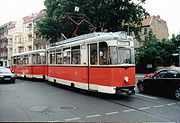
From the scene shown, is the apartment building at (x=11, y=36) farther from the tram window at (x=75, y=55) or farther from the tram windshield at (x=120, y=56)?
the tram windshield at (x=120, y=56)

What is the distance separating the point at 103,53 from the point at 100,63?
534 mm

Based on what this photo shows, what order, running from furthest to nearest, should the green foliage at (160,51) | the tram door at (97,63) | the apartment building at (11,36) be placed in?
the apartment building at (11,36) → the green foliage at (160,51) → the tram door at (97,63)

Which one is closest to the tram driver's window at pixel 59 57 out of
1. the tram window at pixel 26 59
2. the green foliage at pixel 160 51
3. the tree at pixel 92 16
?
the tram window at pixel 26 59

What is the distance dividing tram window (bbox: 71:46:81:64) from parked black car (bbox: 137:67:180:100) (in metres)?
4.04

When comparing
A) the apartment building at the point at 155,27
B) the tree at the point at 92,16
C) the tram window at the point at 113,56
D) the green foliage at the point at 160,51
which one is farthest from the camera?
the apartment building at the point at 155,27

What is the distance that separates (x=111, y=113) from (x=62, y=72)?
28.5 ft

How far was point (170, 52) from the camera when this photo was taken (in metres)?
42.3

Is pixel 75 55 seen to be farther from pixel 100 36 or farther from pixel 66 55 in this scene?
pixel 100 36

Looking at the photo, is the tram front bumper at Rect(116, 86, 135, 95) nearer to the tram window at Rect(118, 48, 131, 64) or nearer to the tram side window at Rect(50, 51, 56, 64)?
the tram window at Rect(118, 48, 131, 64)

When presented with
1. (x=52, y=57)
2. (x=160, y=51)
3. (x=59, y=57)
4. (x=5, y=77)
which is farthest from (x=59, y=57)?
(x=160, y=51)

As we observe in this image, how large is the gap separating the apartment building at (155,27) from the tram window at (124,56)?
4733 cm

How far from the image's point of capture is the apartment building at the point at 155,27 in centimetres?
6172

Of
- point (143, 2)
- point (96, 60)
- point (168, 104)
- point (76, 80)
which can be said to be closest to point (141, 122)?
point (168, 104)

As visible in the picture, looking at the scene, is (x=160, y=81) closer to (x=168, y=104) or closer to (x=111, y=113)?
(x=168, y=104)
